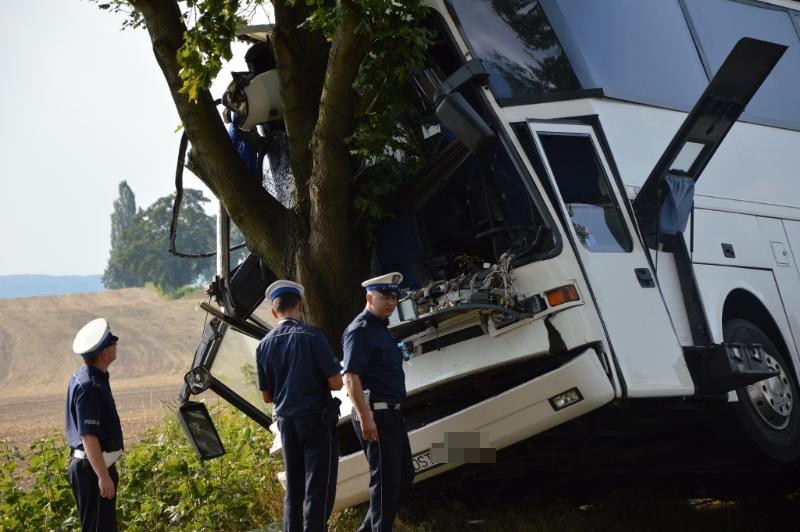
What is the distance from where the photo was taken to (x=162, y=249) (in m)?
98.4

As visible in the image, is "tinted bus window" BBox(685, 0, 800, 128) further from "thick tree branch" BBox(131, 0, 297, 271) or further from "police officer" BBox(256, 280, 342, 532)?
"police officer" BBox(256, 280, 342, 532)

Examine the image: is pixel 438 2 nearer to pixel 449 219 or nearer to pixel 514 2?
pixel 514 2

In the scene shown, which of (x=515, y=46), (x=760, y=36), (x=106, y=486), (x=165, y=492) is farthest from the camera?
(x=760, y=36)

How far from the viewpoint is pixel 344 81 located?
26.2 feet

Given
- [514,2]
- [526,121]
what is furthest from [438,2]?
[526,121]

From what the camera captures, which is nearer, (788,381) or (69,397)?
(69,397)

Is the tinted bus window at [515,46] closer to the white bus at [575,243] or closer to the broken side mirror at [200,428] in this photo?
the white bus at [575,243]

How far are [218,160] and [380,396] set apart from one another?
2.67 metres

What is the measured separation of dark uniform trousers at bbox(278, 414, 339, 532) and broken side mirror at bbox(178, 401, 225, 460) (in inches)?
68.1

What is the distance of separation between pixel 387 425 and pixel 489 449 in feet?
2.55

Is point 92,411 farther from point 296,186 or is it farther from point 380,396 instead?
point 296,186

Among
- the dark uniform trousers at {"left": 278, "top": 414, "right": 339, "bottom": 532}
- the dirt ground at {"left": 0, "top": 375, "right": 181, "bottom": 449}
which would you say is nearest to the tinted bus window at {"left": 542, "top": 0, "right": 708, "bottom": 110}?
the dark uniform trousers at {"left": 278, "top": 414, "right": 339, "bottom": 532}

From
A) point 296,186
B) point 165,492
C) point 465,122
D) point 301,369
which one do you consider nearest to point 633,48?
point 465,122

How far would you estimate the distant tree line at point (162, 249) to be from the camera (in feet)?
311
